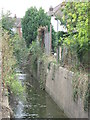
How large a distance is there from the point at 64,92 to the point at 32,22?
638 inches

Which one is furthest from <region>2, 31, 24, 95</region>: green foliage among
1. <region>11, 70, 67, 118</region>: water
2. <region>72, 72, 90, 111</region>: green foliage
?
<region>72, 72, 90, 111</region>: green foliage

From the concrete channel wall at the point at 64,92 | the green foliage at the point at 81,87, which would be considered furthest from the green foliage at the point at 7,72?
the green foliage at the point at 81,87

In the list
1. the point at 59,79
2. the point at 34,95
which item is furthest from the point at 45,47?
the point at 59,79

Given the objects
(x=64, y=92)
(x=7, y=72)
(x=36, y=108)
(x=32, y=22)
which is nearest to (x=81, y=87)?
(x=7, y=72)

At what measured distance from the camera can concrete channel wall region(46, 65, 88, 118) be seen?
8.34 meters

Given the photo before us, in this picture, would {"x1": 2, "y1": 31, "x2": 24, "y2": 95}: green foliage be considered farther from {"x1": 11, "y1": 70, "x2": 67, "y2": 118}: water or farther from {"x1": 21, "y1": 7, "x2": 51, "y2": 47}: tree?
{"x1": 21, "y1": 7, "x2": 51, "y2": 47}: tree

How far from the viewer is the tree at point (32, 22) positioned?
2562 centimetres

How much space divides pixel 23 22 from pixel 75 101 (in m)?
19.8

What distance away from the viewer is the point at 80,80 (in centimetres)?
800

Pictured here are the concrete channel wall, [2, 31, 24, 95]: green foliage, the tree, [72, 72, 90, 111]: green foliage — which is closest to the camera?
[72, 72, 90, 111]: green foliage

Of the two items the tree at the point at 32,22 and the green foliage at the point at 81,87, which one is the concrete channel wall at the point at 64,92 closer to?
the green foliage at the point at 81,87

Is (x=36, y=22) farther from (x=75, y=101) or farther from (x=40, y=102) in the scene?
(x=75, y=101)

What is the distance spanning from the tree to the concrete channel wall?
1173cm

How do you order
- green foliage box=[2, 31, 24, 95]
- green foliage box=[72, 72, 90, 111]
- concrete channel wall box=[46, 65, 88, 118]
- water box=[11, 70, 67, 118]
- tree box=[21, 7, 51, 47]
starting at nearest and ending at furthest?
green foliage box=[72, 72, 90, 111] < concrete channel wall box=[46, 65, 88, 118] < green foliage box=[2, 31, 24, 95] < water box=[11, 70, 67, 118] < tree box=[21, 7, 51, 47]
